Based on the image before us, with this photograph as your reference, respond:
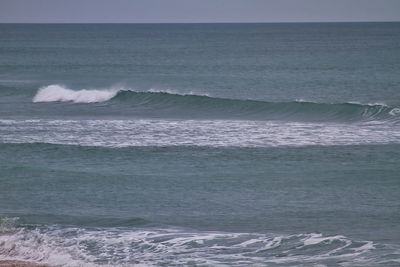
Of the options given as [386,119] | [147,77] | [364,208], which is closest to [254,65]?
[147,77]

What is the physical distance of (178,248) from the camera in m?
17.0

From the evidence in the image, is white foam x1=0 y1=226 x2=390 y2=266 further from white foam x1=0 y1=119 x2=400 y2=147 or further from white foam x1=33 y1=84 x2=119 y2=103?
white foam x1=33 y1=84 x2=119 y2=103

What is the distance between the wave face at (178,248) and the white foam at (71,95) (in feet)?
91.0

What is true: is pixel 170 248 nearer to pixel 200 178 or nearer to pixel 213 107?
pixel 200 178

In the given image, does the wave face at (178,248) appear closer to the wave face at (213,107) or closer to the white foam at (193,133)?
the white foam at (193,133)

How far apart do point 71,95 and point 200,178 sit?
991 inches

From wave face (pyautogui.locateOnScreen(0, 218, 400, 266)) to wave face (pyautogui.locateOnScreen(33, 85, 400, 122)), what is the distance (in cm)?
1867

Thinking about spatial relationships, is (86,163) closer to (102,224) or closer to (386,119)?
(102,224)

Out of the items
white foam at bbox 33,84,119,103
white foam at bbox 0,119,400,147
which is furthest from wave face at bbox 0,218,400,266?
white foam at bbox 33,84,119,103

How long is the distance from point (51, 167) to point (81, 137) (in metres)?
5.60

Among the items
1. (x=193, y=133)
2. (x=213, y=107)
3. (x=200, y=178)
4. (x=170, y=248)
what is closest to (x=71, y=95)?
(x=213, y=107)

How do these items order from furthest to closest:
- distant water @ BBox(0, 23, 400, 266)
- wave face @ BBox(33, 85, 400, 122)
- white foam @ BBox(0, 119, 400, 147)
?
wave face @ BBox(33, 85, 400, 122) → white foam @ BBox(0, 119, 400, 147) → distant water @ BBox(0, 23, 400, 266)

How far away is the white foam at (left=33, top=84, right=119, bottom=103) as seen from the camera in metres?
45.7

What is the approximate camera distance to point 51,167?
82.0 ft
